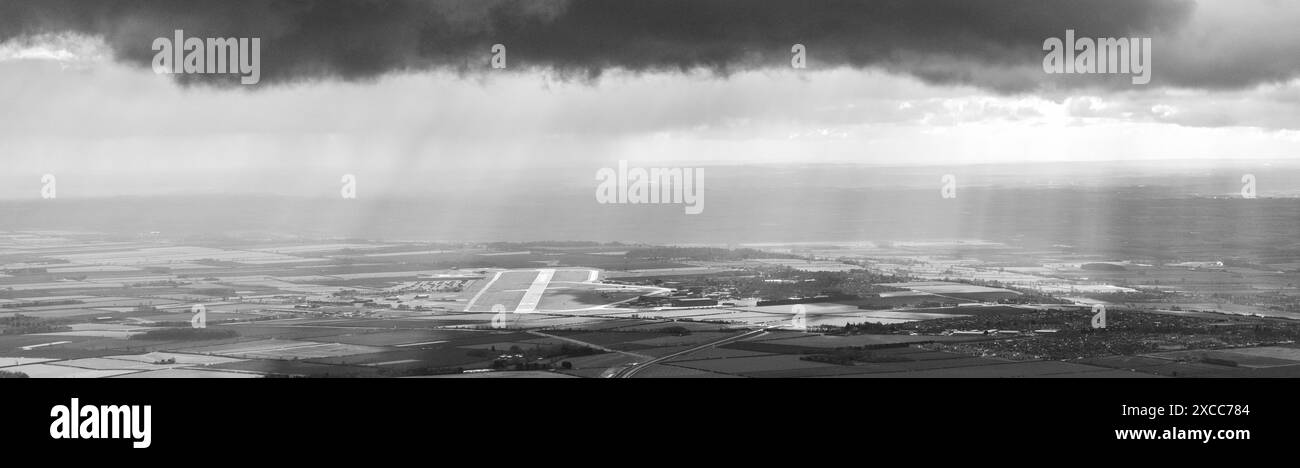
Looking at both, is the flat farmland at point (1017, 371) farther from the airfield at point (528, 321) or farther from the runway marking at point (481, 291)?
the runway marking at point (481, 291)

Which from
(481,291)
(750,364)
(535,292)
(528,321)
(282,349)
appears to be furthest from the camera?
(481,291)

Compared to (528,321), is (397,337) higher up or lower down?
lower down

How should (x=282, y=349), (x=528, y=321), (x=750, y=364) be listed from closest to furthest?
(x=750, y=364)
(x=282, y=349)
(x=528, y=321)

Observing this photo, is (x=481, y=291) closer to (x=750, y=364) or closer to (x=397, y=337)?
(x=397, y=337)

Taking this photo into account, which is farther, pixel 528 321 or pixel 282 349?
pixel 528 321

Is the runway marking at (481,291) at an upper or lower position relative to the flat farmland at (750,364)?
upper

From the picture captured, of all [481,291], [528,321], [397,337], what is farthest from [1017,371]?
[481,291]

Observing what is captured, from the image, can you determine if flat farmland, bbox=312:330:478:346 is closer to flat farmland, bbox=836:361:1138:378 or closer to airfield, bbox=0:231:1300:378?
airfield, bbox=0:231:1300:378

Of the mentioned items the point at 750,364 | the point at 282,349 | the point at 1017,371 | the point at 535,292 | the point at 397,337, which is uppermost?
the point at 535,292

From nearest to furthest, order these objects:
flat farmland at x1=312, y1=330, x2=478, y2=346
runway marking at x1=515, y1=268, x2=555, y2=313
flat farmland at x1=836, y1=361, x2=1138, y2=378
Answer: flat farmland at x1=836, y1=361, x2=1138, y2=378
flat farmland at x1=312, y1=330, x2=478, y2=346
runway marking at x1=515, y1=268, x2=555, y2=313

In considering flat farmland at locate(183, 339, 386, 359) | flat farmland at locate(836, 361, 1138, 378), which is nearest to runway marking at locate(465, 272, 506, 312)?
flat farmland at locate(183, 339, 386, 359)

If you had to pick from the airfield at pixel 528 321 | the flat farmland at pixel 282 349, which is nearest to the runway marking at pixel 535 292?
the airfield at pixel 528 321
